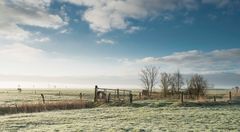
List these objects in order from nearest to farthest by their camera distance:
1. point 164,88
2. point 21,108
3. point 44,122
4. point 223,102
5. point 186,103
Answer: point 44,122
point 21,108
point 186,103
point 223,102
point 164,88

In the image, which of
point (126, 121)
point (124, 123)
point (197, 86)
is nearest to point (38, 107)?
point (126, 121)

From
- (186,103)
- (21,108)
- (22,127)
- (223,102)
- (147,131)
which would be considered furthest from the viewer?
(223,102)

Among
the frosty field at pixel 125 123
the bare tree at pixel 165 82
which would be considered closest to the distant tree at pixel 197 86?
the bare tree at pixel 165 82

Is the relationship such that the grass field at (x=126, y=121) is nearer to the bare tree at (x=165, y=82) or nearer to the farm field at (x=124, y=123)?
the farm field at (x=124, y=123)

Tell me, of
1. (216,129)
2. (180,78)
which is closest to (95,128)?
(216,129)

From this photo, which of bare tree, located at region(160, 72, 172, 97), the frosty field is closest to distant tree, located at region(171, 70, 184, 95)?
bare tree, located at region(160, 72, 172, 97)

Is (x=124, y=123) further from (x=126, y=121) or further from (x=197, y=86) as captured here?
(x=197, y=86)

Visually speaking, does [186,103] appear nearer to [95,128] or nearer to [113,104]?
[113,104]

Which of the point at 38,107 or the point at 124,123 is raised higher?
the point at 38,107

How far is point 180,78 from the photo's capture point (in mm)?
110250

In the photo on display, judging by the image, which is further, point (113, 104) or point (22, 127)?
point (113, 104)

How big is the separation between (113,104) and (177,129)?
2694 cm

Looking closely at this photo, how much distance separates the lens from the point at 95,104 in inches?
1962

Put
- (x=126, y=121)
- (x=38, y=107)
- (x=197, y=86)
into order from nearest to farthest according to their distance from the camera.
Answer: (x=126, y=121) < (x=38, y=107) < (x=197, y=86)
